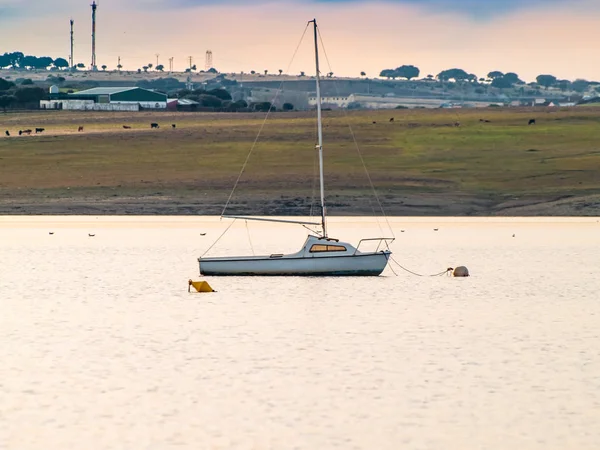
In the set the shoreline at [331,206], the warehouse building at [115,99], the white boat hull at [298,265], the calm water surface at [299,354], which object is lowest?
the calm water surface at [299,354]

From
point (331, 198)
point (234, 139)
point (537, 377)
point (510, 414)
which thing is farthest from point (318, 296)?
point (234, 139)

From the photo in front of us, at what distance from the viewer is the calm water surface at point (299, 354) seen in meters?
23.8

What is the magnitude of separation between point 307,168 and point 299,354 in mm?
52114

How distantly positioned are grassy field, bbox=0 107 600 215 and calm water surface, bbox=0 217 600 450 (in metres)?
14.7

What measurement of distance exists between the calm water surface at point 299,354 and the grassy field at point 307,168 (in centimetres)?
1474

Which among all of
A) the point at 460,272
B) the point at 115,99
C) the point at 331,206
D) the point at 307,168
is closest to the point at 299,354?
the point at 460,272

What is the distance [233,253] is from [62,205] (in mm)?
19532

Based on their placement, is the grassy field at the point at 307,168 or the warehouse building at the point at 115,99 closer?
the grassy field at the point at 307,168

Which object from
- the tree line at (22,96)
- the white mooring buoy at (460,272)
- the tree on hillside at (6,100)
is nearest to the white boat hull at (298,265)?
the white mooring buoy at (460,272)

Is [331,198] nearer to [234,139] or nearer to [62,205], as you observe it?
[62,205]

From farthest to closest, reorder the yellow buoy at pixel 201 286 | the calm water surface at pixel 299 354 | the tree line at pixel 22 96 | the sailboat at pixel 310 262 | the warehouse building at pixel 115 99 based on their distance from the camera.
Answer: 1. the warehouse building at pixel 115 99
2. the tree line at pixel 22 96
3. the sailboat at pixel 310 262
4. the yellow buoy at pixel 201 286
5. the calm water surface at pixel 299 354

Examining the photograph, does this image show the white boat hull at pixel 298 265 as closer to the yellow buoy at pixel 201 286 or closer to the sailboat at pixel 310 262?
the sailboat at pixel 310 262

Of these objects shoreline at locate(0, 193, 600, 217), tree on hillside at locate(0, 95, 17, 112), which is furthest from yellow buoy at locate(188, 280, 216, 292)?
tree on hillside at locate(0, 95, 17, 112)

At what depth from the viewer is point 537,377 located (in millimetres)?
29141
